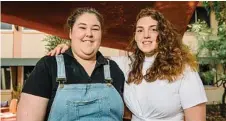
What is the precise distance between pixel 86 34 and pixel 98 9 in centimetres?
111

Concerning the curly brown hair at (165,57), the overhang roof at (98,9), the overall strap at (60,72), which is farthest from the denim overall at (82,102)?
the overhang roof at (98,9)

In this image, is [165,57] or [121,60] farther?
[121,60]

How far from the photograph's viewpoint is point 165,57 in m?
1.74

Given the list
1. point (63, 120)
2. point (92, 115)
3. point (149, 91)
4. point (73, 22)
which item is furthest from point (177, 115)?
point (73, 22)

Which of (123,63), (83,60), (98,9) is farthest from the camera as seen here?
(98,9)

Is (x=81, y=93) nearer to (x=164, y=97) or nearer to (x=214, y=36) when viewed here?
(x=164, y=97)

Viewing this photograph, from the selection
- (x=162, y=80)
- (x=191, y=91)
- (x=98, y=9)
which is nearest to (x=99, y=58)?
(x=162, y=80)

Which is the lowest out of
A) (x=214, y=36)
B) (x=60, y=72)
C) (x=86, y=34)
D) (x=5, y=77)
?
(x=5, y=77)

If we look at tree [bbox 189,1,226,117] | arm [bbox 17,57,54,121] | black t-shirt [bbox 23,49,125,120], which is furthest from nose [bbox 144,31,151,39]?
tree [bbox 189,1,226,117]

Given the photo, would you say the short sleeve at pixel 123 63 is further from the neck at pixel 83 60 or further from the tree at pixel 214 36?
the tree at pixel 214 36

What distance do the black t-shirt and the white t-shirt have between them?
4.2 inches

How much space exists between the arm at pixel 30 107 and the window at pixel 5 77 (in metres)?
14.0

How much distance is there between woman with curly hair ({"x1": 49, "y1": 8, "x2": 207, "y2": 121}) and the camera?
1632 millimetres

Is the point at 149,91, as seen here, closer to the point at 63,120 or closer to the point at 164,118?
the point at 164,118
